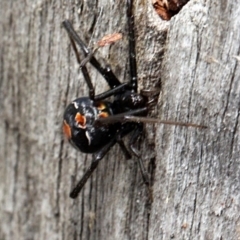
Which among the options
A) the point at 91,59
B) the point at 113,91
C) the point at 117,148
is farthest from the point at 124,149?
the point at 91,59

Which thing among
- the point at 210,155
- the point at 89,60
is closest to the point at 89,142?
the point at 89,60

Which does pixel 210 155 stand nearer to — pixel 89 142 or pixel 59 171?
pixel 89 142

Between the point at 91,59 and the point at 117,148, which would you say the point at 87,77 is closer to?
the point at 91,59

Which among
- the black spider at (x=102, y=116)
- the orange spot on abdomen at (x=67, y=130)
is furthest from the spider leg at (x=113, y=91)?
the orange spot on abdomen at (x=67, y=130)

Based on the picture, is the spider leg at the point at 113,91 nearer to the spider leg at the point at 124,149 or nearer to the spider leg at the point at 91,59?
the spider leg at the point at 91,59

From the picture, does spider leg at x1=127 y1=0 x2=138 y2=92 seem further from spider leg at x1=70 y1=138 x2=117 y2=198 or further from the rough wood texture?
spider leg at x1=70 y1=138 x2=117 y2=198
